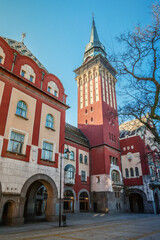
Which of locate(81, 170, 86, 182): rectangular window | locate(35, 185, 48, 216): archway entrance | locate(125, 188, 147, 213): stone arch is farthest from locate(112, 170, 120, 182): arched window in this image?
locate(35, 185, 48, 216): archway entrance

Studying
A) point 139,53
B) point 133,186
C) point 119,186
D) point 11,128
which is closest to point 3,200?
point 11,128

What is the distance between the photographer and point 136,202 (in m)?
39.2

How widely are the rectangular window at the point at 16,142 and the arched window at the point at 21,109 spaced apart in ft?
7.79

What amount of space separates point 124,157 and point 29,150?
93.3 feet

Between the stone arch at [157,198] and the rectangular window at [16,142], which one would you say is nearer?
the rectangular window at [16,142]

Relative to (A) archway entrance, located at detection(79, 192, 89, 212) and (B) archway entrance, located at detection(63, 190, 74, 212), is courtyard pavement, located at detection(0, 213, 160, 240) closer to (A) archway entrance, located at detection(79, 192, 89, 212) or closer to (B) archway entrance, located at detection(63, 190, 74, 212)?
(B) archway entrance, located at detection(63, 190, 74, 212)

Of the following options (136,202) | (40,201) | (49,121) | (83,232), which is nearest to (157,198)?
(136,202)

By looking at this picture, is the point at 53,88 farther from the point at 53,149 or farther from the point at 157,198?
the point at 157,198

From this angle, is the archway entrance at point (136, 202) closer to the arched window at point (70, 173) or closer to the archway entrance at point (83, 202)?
the archway entrance at point (83, 202)

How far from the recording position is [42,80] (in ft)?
73.7

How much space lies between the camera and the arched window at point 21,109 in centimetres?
1864

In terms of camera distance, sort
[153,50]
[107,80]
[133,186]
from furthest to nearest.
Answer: [107,80]
[133,186]
[153,50]

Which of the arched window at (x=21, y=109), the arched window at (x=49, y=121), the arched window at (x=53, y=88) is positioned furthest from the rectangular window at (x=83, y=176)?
the arched window at (x=21, y=109)

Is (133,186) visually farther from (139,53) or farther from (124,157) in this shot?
(139,53)
